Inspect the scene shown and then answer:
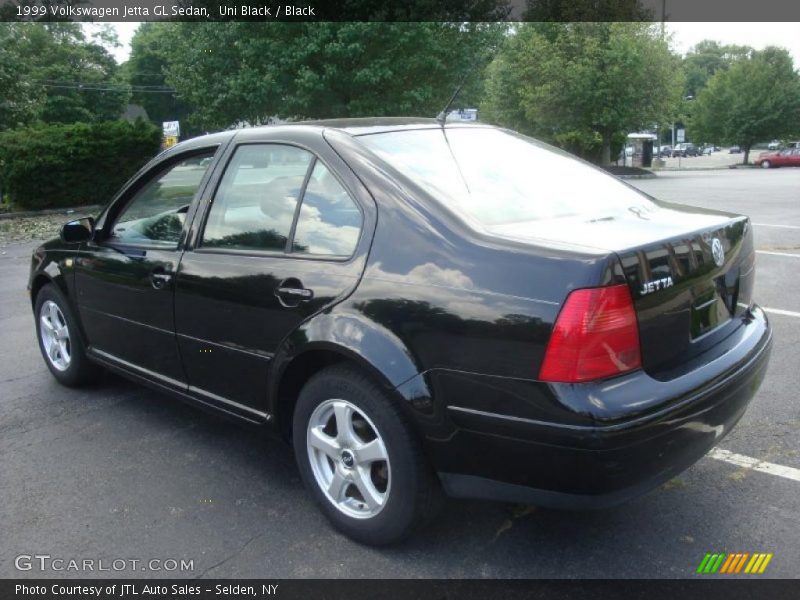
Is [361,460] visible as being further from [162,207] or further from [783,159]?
[783,159]

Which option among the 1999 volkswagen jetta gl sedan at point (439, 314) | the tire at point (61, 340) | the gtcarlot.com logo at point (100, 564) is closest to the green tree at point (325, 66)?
the tire at point (61, 340)

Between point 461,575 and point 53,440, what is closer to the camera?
point 461,575

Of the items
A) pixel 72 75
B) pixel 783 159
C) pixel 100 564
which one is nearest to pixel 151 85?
pixel 72 75

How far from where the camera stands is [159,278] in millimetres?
3635

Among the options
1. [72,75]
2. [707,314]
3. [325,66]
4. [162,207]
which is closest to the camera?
[707,314]

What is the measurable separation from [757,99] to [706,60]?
83345 millimetres

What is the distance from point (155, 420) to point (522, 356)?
8.80ft

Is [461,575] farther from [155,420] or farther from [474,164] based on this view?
[155,420]

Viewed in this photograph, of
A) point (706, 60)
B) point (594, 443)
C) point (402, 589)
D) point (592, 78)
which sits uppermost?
point (706, 60)

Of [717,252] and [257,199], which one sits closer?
[717,252]

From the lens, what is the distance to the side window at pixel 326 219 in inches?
115

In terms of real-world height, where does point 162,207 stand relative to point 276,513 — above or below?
above

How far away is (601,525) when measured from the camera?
302 cm


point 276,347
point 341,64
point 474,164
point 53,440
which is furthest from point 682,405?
point 341,64
